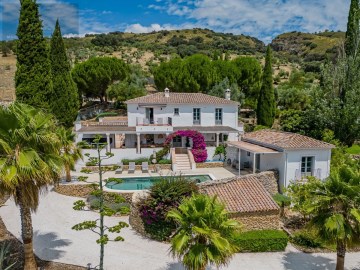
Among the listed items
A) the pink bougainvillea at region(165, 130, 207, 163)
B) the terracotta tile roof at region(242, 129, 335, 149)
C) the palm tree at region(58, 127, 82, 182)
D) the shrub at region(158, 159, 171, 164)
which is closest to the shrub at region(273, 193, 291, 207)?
the terracotta tile roof at region(242, 129, 335, 149)

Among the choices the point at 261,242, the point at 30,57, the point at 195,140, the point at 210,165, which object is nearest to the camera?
the point at 261,242

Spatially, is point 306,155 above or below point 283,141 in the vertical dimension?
below

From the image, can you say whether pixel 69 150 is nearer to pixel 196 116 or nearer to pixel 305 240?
pixel 305 240

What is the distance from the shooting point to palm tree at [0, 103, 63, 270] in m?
11.0

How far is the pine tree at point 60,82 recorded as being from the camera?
39875 mm

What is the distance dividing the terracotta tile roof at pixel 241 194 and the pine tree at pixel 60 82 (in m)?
26.9

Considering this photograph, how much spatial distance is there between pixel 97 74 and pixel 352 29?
39.8m

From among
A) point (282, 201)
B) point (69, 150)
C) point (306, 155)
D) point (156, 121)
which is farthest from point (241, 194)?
point (156, 121)

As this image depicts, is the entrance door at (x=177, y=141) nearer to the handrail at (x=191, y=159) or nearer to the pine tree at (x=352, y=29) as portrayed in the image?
the handrail at (x=191, y=159)

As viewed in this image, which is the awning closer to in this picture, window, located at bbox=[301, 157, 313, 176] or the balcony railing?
window, located at bbox=[301, 157, 313, 176]

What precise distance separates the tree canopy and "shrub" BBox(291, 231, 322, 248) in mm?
46062

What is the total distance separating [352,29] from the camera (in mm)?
38031

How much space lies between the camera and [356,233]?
12.0 metres

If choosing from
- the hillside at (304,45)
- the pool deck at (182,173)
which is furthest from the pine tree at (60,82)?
the hillside at (304,45)
